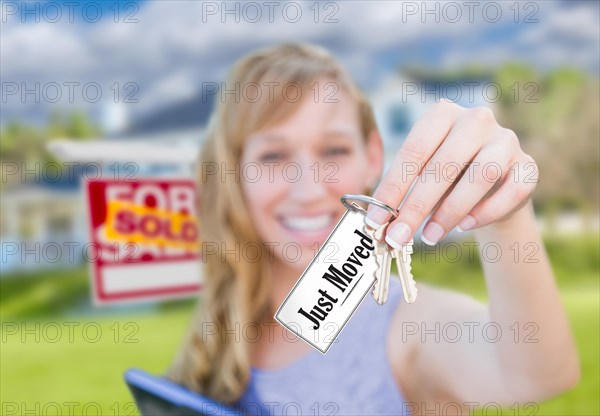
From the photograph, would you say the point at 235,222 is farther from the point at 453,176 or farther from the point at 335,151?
the point at 453,176

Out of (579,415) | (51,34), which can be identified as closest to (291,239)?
(51,34)

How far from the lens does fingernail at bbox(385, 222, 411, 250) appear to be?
63 cm

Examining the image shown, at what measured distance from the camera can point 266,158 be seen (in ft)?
3.44

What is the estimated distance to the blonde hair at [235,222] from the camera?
41.3 inches

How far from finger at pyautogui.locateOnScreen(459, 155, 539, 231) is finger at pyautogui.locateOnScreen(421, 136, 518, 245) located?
1 centimetres

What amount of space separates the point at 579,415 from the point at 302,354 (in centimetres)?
67

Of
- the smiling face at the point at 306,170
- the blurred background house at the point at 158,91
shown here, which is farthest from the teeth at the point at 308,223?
the blurred background house at the point at 158,91

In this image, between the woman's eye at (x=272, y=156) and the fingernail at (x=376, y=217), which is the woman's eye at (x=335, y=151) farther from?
the fingernail at (x=376, y=217)

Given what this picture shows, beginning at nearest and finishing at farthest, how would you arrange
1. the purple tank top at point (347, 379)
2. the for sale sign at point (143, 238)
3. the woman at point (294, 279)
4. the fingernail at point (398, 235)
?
the fingernail at point (398, 235)
the woman at point (294, 279)
the purple tank top at point (347, 379)
the for sale sign at point (143, 238)

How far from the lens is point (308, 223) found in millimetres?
1053

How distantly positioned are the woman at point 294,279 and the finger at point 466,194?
9 cm

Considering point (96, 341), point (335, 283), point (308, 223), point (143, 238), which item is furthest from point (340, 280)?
point (96, 341)

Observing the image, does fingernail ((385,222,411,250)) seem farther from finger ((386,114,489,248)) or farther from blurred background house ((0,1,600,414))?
blurred background house ((0,1,600,414))

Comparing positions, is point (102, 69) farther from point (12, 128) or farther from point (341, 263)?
point (341, 263)
